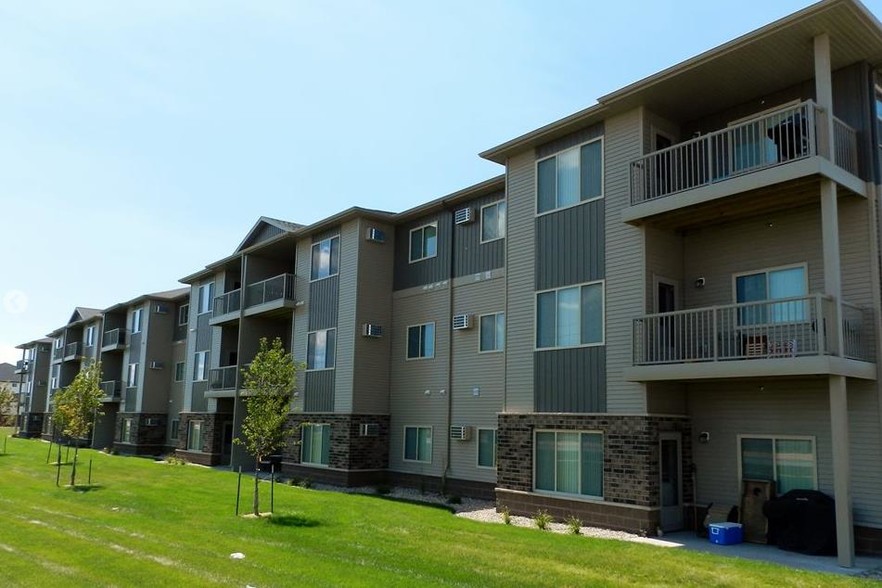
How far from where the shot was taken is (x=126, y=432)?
42.2 meters

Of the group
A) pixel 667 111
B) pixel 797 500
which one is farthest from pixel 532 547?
pixel 667 111

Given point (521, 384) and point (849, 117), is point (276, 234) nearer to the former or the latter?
point (521, 384)

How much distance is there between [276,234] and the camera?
97.8 ft

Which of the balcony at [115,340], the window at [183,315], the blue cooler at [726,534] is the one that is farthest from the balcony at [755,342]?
the balcony at [115,340]

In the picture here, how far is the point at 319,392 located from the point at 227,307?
8.80m

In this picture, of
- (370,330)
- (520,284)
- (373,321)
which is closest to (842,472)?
(520,284)

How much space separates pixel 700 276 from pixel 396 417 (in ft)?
38.8

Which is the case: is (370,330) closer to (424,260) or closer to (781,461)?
(424,260)

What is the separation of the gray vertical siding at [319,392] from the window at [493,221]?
7.47 meters

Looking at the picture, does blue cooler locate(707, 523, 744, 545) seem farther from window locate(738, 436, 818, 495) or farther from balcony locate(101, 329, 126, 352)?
balcony locate(101, 329, 126, 352)

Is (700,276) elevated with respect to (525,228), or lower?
lower

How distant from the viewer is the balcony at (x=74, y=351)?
51.6 m

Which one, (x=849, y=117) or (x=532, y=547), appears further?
(x=849, y=117)

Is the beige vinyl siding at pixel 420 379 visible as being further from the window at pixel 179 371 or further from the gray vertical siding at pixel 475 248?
the window at pixel 179 371
